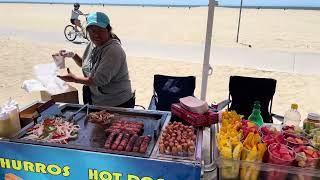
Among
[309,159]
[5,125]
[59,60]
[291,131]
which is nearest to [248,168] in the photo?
[309,159]

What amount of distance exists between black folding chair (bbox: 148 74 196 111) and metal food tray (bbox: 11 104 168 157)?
4.31 feet

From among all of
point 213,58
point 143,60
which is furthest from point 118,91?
point 213,58

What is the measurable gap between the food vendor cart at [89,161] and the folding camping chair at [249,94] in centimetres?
182

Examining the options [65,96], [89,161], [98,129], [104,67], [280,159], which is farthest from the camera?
[65,96]

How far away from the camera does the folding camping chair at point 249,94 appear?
3562 millimetres

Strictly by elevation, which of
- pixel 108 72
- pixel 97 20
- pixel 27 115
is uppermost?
pixel 97 20

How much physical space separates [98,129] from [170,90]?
1.74 metres

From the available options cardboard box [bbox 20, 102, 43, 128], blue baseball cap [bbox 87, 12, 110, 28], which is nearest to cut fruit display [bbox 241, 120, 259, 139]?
blue baseball cap [bbox 87, 12, 110, 28]

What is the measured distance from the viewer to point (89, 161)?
1724 millimetres

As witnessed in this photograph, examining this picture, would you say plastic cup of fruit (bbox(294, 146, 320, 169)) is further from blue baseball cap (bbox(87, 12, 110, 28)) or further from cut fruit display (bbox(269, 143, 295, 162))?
blue baseball cap (bbox(87, 12, 110, 28))

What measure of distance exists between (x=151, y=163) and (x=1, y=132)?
967 mm

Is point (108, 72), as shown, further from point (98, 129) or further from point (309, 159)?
point (309, 159)

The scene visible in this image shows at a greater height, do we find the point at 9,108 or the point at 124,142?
the point at 9,108

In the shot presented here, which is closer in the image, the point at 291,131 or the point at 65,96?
the point at 291,131
